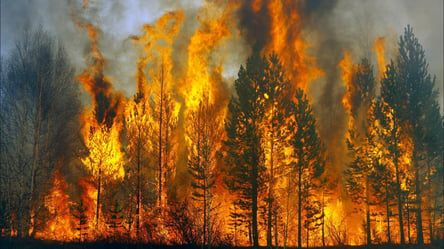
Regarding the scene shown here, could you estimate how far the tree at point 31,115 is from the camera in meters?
18.1

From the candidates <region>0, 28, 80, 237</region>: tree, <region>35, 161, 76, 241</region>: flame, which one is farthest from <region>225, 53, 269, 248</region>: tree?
<region>35, 161, 76, 241</region>: flame

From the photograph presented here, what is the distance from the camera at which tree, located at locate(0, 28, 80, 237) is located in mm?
18078

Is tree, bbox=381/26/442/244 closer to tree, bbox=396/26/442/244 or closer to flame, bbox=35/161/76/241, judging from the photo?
tree, bbox=396/26/442/244

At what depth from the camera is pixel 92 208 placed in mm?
28375

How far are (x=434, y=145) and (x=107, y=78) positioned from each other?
2733 cm

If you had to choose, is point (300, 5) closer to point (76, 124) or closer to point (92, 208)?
point (76, 124)

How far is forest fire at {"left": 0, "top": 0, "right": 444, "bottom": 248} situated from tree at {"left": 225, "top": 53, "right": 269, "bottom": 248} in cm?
9

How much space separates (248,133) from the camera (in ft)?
74.1

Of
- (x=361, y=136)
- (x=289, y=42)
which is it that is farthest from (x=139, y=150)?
(x=361, y=136)

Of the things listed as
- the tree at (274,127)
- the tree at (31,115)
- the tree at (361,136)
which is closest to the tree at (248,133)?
the tree at (274,127)

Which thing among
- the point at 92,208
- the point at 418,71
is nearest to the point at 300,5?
the point at 418,71

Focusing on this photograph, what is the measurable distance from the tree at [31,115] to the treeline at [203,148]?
0.06 m

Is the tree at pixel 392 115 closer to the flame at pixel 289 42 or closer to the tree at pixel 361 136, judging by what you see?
the tree at pixel 361 136

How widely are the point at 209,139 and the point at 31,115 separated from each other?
1078cm
